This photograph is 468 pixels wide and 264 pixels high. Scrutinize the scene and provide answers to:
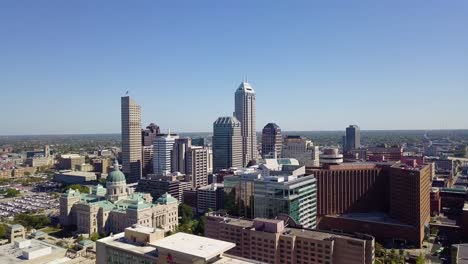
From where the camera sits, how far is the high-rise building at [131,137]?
179125 mm

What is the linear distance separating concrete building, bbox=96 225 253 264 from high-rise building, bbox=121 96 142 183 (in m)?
123

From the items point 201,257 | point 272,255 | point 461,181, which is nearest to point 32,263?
point 201,257

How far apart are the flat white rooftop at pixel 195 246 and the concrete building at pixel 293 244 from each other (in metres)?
15.8

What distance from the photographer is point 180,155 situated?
557ft

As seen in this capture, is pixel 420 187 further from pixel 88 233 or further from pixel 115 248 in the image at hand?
pixel 88 233

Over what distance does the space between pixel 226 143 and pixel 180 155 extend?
23154mm

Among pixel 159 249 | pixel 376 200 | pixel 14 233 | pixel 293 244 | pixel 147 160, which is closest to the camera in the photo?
pixel 159 249

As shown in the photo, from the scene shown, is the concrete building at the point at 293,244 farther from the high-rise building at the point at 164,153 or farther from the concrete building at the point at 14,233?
the high-rise building at the point at 164,153

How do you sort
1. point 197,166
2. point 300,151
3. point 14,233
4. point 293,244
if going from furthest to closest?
1. point 300,151
2. point 197,166
3. point 14,233
4. point 293,244

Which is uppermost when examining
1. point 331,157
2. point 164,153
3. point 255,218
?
point 331,157

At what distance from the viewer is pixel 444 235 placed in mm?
99438

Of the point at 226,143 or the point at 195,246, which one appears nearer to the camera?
the point at 195,246

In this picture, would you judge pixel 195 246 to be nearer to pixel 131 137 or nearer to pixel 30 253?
pixel 30 253

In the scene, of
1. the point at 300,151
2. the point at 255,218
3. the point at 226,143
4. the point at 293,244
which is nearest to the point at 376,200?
the point at 255,218
